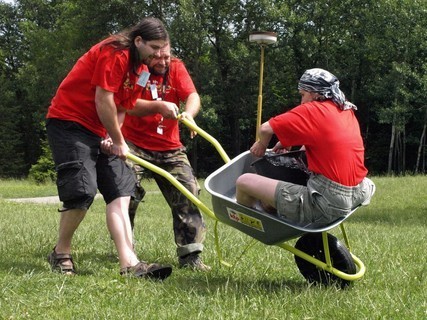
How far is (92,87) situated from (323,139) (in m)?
1.63

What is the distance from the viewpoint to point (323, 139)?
3.77 metres

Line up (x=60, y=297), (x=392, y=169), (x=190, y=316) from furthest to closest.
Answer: (x=392, y=169), (x=60, y=297), (x=190, y=316)

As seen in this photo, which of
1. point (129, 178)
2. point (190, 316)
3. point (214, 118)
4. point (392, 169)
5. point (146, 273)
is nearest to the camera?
point (190, 316)

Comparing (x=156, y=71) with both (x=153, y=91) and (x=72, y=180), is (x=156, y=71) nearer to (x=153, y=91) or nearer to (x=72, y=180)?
(x=153, y=91)

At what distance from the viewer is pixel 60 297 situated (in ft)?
12.1

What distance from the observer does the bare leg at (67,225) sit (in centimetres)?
450

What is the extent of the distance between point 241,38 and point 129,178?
3745 centimetres

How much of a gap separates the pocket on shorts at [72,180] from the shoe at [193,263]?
40.8 inches

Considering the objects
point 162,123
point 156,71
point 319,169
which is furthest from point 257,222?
point 162,123

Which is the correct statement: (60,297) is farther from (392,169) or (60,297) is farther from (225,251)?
(392,169)

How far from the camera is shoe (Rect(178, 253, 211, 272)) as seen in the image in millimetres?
4848

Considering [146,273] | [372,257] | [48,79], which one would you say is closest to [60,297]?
[146,273]

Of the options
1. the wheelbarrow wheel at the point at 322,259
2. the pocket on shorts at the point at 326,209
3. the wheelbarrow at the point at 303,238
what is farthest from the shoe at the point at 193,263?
the pocket on shorts at the point at 326,209

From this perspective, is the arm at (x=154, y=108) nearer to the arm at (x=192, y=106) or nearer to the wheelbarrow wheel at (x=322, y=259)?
the arm at (x=192, y=106)
